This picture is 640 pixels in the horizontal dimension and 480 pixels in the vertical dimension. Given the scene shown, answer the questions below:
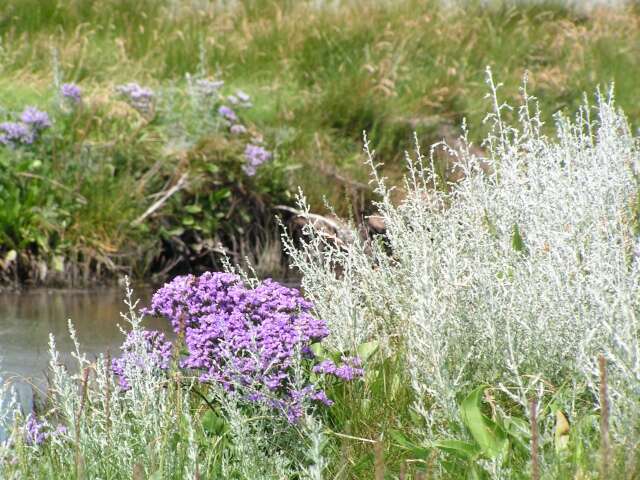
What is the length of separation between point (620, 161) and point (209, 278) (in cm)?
182

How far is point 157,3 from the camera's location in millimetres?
14531

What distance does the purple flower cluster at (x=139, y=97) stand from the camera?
9609 mm

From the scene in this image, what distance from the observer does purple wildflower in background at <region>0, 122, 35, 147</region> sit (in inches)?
347

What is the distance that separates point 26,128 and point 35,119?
0.14 m

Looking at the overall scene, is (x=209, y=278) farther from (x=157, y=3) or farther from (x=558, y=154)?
(x=157, y=3)

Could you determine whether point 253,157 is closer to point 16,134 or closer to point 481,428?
point 16,134

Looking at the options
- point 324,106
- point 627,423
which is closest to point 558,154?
point 627,423

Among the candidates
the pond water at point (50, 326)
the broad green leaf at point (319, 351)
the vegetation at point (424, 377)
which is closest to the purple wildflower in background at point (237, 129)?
the pond water at point (50, 326)

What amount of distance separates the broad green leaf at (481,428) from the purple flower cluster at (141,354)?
1011 mm

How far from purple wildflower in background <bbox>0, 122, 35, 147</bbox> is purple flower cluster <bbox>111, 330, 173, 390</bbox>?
5378 mm

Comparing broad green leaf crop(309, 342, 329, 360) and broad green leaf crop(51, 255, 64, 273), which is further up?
broad green leaf crop(309, 342, 329, 360)

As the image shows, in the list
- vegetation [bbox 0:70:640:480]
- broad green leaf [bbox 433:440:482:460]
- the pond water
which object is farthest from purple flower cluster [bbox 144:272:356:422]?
the pond water

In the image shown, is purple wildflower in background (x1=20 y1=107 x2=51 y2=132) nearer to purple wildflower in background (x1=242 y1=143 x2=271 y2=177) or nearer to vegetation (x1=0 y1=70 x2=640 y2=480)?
purple wildflower in background (x1=242 y1=143 x2=271 y2=177)

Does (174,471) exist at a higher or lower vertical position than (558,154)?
lower
